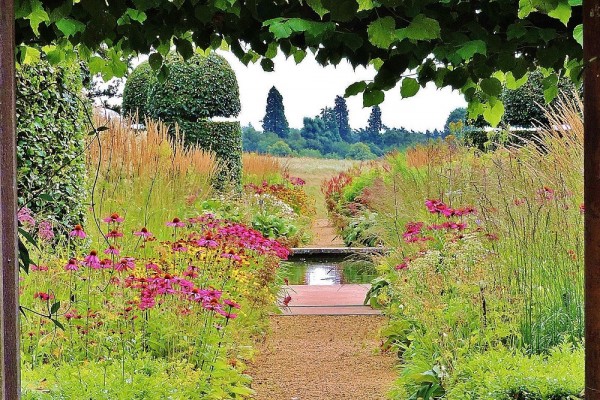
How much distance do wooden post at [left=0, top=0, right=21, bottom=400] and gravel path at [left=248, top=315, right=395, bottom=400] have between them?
93.7 inches

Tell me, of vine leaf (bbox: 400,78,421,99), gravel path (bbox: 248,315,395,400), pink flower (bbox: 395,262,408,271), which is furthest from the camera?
pink flower (bbox: 395,262,408,271)

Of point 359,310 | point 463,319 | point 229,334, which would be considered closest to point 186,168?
point 359,310

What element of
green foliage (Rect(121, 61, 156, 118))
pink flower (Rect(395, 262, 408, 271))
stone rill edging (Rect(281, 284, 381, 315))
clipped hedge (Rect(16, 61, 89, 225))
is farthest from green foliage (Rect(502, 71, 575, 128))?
clipped hedge (Rect(16, 61, 89, 225))

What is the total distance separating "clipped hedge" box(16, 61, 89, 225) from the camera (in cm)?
476

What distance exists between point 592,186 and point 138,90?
34.0 ft

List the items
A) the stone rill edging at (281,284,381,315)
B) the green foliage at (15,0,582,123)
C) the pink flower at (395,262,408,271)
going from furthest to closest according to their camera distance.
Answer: the stone rill edging at (281,284,381,315), the pink flower at (395,262,408,271), the green foliage at (15,0,582,123)

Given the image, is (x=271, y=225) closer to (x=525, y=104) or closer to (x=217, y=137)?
(x=217, y=137)

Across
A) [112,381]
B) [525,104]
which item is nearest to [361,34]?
[112,381]

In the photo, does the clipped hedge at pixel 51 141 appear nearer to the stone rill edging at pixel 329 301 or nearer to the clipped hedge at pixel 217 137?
the stone rill edging at pixel 329 301

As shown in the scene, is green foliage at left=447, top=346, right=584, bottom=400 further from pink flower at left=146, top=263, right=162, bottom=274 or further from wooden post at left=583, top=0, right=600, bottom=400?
pink flower at left=146, top=263, right=162, bottom=274

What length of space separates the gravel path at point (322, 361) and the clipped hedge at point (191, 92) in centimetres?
552

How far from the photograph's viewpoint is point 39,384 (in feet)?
9.63

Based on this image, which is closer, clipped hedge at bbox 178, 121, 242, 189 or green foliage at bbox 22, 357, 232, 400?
green foliage at bbox 22, 357, 232, 400

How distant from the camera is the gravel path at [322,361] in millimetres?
4129
